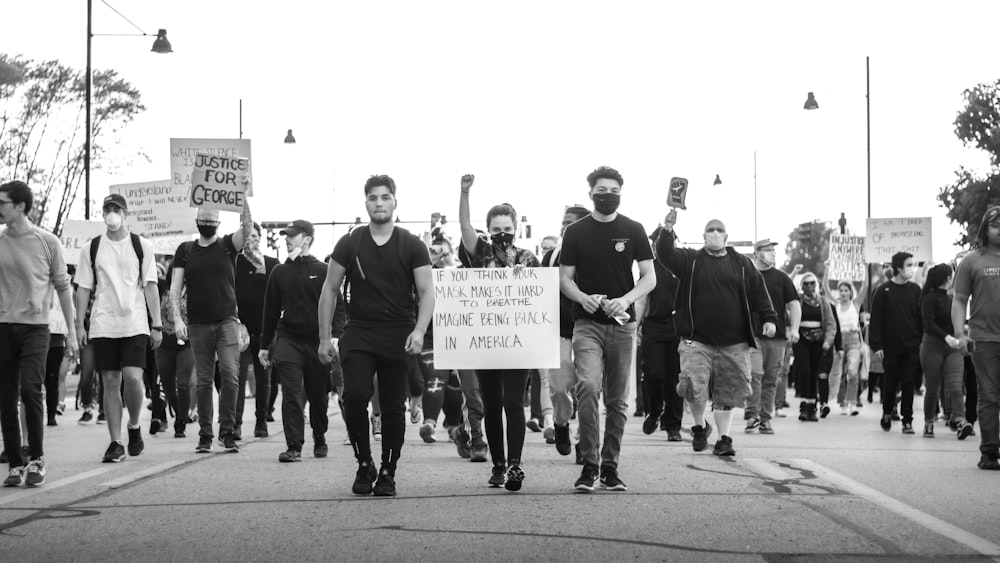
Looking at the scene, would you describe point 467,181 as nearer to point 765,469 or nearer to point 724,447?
point 765,469

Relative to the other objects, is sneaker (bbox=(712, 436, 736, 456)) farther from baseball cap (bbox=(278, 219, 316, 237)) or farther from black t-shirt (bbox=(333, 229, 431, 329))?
baseball cap (bbox=(278, 219, 316, 237))

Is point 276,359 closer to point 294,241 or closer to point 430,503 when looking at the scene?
point 294,241

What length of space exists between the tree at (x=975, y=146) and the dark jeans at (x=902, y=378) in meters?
43.2

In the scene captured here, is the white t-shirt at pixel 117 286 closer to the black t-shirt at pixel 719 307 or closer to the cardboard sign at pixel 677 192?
the cardboard sign at pixel 677 192

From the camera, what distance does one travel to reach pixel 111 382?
35.1 ft

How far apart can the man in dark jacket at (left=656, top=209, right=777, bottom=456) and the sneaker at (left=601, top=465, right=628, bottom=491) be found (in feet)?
9.56

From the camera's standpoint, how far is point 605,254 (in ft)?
28.3

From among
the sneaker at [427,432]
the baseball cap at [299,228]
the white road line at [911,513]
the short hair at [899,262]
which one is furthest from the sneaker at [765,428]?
the baseball cap at [299,228]

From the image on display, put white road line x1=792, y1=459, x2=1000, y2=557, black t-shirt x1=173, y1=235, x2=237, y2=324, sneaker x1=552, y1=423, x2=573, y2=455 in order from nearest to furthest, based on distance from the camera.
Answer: white road line x1=792, y1=459, x2=1000, y2=557
sneaker x1=552, y1=423, x2=573, y2=455
black t-shirt x1=173, y1=235, x2=237, y2=324

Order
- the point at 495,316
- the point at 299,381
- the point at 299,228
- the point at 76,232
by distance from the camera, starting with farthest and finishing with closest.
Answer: the point at 76,232 < the point at 299,228 < the point at 299,381 < the point at 495,316

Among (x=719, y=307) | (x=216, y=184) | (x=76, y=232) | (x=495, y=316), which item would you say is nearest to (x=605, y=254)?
(x=495, y=316)

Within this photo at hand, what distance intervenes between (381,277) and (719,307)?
12.9ft

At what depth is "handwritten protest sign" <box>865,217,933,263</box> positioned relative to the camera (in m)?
24.8

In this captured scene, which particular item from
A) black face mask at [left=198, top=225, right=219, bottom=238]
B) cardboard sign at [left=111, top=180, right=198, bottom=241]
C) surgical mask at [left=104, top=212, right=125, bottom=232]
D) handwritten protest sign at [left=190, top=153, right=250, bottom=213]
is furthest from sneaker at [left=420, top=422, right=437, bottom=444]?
cardboard sign at [left=111, top=180, right=198, bottom=241]
